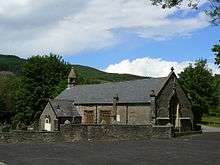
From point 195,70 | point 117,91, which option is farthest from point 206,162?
point 195,70

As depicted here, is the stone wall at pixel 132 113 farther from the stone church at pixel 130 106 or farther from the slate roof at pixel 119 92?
the slate roof at pixel 119 92

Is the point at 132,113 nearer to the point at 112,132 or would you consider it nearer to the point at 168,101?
the point at 168,101

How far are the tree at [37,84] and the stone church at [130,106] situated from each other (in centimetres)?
2166

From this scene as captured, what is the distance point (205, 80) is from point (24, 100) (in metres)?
38.4

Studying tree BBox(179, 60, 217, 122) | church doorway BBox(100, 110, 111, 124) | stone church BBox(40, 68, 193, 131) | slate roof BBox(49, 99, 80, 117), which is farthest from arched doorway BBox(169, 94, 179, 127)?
tree BBox(179, 60, 217, 122)

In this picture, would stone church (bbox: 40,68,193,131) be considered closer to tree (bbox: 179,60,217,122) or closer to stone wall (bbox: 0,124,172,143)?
stone wall (bbox: 0,124,172,143)

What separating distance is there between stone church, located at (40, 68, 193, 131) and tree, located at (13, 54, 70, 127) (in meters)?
21.7

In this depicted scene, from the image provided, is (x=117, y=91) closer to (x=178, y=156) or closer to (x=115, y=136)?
(x=115, y=136)

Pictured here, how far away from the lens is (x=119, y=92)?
6103 cm

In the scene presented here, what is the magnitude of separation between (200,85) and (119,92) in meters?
39.9

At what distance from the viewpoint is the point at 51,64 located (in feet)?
318

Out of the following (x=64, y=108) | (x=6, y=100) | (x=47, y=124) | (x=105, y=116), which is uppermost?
(x=6, y=100)

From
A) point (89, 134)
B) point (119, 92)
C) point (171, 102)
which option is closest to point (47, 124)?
point (119, 92)

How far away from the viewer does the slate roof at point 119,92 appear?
5662 centimetres
